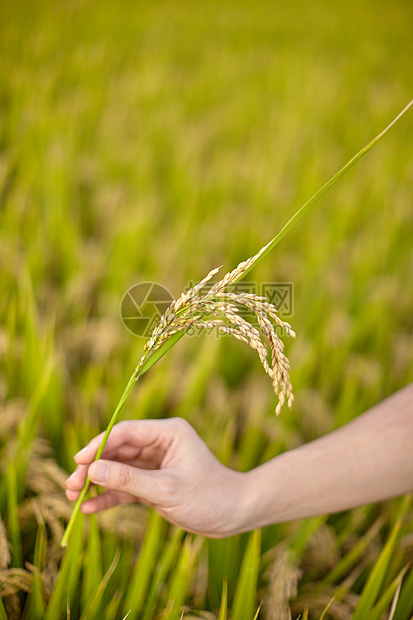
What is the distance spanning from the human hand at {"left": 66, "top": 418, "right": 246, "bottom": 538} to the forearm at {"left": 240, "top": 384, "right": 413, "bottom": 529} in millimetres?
57

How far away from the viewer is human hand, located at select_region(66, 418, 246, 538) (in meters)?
0.81

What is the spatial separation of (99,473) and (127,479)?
0.19 feet

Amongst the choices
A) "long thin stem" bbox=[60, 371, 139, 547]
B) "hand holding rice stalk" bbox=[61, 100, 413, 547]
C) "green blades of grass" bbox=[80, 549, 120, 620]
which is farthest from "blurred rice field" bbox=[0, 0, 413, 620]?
"hand holding rice stalk" bbox=[61, 100, 413, 547]

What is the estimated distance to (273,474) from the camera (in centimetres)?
92

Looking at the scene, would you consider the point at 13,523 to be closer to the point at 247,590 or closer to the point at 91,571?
the point at 91,571

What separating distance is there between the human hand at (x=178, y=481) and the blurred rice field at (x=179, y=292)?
7 centimetres

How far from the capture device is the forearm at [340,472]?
3.02 feet

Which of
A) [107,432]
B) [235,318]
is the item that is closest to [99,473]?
[107,432]

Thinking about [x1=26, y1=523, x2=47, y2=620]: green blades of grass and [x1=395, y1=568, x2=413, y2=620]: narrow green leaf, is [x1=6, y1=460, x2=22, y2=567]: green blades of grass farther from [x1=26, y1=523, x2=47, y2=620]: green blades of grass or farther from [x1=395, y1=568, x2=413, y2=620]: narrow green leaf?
[x1=395, y1=568, x2=413, y2=620]: narrow green leaf

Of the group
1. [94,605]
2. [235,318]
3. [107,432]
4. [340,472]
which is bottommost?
[94,605]

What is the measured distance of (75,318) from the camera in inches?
68.9

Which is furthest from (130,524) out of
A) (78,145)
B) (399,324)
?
(78,145)

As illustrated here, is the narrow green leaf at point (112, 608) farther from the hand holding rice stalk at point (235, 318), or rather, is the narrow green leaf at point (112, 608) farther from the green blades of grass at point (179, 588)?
the hand holding rice stalk at point (235, 318)

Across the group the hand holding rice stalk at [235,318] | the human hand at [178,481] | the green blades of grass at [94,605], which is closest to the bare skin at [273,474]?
the human hand at [178,481]
